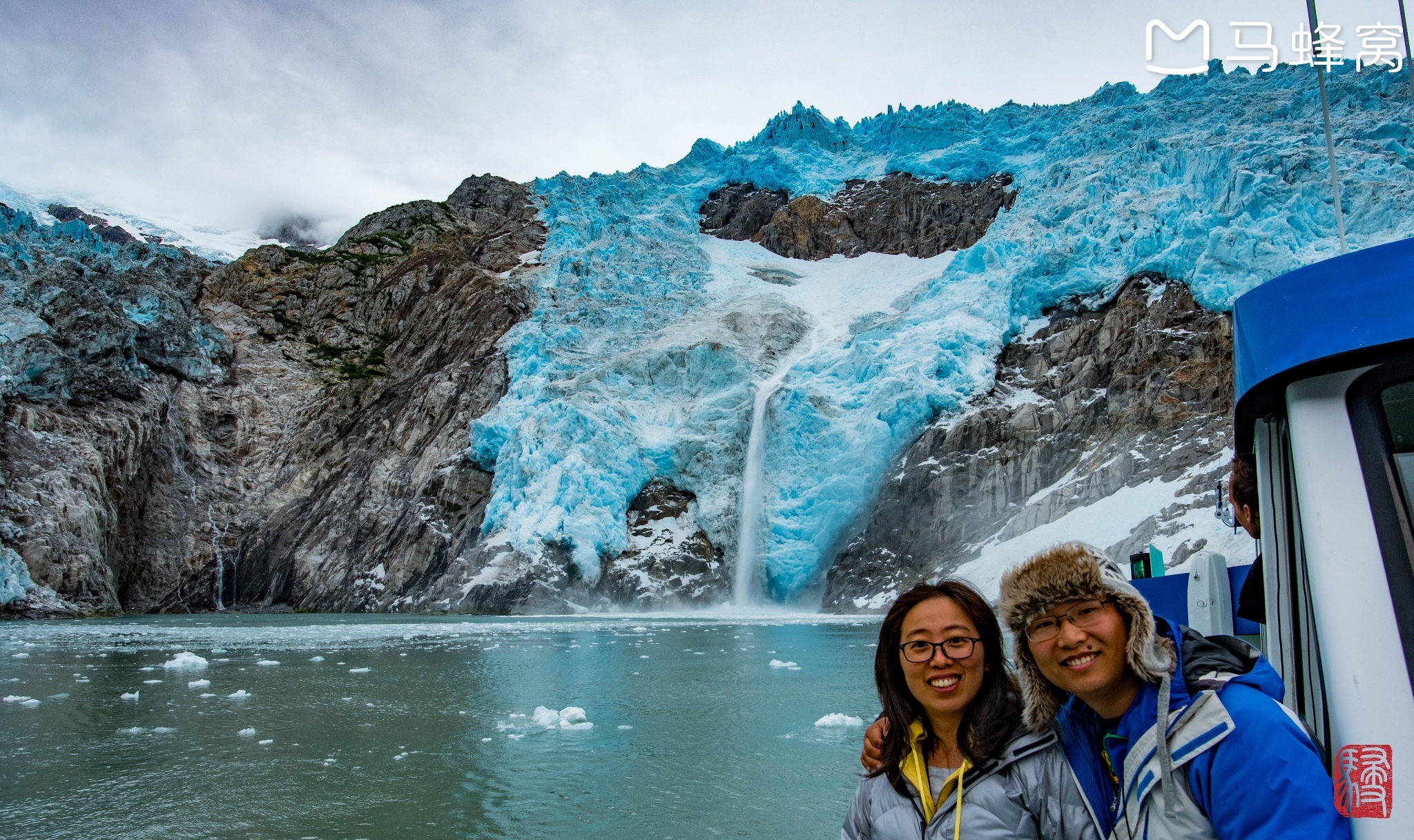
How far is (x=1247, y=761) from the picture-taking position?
4.57ft

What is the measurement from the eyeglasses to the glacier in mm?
25771

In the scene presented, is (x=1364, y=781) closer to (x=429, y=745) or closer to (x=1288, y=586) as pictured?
(x=1288, y=586)

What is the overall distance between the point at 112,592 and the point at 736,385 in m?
23.9

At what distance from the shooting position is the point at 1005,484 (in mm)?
25172

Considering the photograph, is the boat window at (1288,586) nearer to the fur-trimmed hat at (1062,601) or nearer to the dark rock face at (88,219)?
the fur-trimmed hat at (1062,601)

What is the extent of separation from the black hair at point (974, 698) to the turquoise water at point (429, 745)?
3.13m

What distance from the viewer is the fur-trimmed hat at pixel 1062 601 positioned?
1570 millimetres

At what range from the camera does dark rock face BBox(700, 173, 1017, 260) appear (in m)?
47.2

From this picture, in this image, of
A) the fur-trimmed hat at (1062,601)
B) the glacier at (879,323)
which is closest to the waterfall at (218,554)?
the glacier at (879,323)

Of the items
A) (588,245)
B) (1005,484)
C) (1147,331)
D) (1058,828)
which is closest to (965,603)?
(1058,828)

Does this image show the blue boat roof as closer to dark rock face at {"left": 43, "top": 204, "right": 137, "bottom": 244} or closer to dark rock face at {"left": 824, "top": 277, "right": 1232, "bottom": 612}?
dark rock face at {"left": 824, "top": 277, "right": 1232, "bottom": 612}

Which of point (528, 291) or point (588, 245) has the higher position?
point (588, 245)

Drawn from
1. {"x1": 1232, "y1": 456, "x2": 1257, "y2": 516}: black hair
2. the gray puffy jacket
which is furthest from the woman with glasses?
{"x1": 1232, "y1": 456, "x2": 1257, "y2": 516}: black hair

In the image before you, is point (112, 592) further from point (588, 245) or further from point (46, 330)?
point (588, 245)
